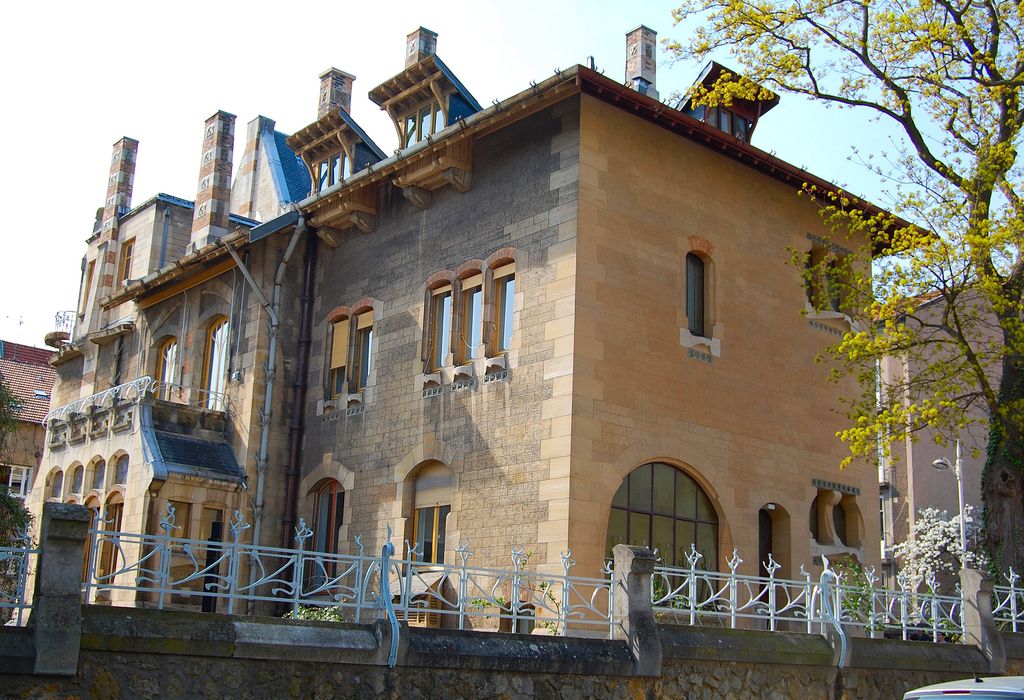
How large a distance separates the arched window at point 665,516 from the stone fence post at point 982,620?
4.03m

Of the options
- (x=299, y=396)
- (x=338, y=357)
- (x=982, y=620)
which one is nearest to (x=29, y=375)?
(x=299, y=396)

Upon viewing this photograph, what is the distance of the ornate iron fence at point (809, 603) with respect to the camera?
12.7m

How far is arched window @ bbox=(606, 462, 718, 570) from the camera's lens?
17266 millimetres

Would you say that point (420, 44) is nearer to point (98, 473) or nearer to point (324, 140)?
point (324, 140)

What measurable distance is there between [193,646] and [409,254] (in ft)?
39.7

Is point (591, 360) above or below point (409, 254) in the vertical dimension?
below

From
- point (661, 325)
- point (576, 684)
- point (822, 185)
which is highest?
point (822, 185)

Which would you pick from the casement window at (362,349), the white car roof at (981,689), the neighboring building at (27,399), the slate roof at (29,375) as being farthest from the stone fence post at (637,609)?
the slate roof at (29,375)

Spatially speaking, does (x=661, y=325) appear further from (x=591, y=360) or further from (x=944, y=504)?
(x=944, y=504)

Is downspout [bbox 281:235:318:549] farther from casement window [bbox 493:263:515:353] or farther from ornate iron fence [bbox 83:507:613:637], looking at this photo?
casement window [bbox 493:263:515:353]

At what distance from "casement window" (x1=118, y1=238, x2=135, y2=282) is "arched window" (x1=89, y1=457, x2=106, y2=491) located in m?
7.62

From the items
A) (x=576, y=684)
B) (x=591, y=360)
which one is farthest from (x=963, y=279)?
(x=576, y=684)

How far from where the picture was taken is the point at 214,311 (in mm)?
23922

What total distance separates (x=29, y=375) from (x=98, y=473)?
57.2ft
